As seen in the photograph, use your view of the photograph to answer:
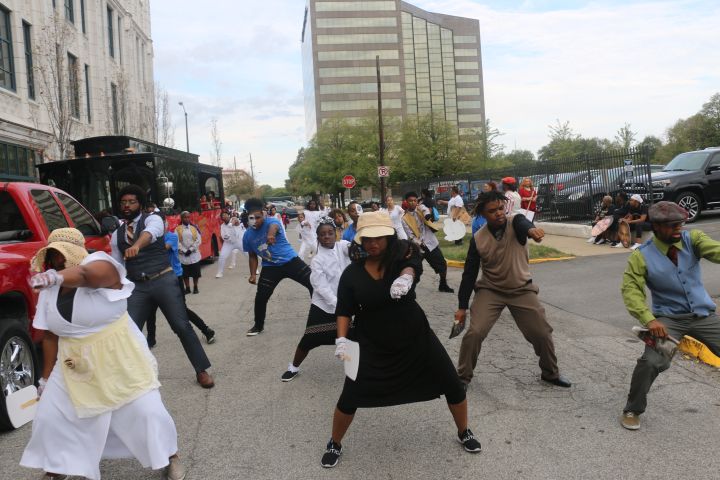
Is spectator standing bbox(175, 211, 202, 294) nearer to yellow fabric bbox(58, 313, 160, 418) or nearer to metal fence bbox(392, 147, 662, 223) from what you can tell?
yellow fabric bbox(58, 313, 160, 418)

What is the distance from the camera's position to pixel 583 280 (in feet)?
34.5

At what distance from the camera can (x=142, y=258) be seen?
5.51m

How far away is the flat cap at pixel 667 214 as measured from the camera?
12.6 ft

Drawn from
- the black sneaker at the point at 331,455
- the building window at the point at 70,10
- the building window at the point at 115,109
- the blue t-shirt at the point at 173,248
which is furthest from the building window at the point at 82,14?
the black sneaker at the point at 331,455

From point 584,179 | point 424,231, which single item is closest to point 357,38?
point 584,179

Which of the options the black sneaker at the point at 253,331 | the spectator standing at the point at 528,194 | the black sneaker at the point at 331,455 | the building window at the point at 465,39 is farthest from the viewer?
the building window at the point at 465,39

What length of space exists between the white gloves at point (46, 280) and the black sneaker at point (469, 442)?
2551mm

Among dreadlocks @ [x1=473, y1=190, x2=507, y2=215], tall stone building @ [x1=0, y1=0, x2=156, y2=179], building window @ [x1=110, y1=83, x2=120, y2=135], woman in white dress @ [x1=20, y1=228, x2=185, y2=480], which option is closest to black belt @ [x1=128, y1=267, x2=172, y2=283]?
woman in white dress @ [x1=20, y1=228, x2=185, y2=480]

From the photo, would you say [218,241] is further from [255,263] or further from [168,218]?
[255,263]

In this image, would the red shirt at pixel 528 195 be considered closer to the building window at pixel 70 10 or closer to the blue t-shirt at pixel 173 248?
the blue t-shirt at pixel 173 248

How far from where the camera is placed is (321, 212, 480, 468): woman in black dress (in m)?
3.60

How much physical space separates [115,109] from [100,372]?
2901cm

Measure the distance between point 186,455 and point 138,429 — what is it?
766 millimetres

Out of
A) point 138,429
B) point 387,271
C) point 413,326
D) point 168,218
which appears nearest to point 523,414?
point 413,326
